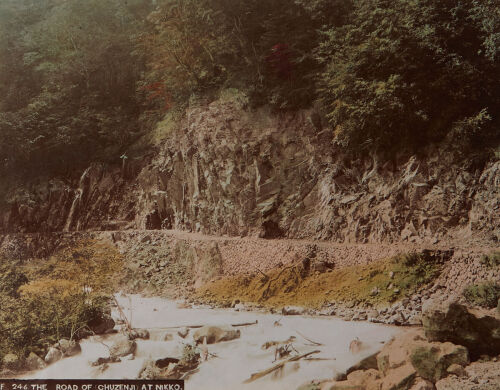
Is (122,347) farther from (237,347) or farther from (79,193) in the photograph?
(79,193)

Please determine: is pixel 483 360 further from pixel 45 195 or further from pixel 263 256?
pixel 45 195

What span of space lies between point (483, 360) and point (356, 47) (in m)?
3.83

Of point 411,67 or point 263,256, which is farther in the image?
point 263,256

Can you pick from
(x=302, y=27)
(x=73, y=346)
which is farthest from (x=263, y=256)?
(x=302, y=27)

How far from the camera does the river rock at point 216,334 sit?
516 centimetres

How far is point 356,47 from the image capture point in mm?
5453

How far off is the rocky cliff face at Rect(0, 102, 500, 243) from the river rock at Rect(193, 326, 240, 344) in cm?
138

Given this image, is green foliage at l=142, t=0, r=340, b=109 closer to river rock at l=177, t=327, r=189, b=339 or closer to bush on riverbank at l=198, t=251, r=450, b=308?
bush on riverbank at l=198, t=251, r=450, b=308

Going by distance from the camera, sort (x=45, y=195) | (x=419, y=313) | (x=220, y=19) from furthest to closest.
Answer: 1. (x=45, y=195)
2. (x=220, y=19)
3. (x=419, y=313)

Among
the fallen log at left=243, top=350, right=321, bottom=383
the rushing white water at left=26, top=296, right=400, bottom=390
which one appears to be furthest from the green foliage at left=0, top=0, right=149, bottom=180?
the fallen log at left=243, top=350, right=321, bottom=383

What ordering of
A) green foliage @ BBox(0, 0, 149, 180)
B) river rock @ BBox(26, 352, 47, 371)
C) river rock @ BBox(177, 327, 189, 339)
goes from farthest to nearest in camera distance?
green foliage @ BBox(0, 0, 149, 180), river rock @ BBox(26, 352, 47, 371), river rock @ BBox(177, 327, 189, 339)

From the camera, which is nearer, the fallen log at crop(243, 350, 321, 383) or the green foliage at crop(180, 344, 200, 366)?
the fallen log at crop(243, 350, 321, 383)

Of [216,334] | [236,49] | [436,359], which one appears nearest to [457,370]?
[436,359]

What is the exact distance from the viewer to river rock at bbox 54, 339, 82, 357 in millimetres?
5609
